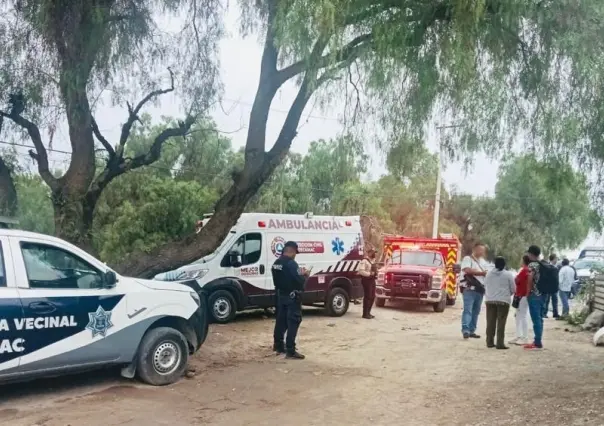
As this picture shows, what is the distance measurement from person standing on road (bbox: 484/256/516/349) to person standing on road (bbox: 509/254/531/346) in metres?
0.25

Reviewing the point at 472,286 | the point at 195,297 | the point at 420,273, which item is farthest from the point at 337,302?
the point at 195,297

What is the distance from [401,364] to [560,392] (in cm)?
259

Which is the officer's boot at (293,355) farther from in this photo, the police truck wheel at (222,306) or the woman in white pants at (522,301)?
the police truck wheel at (222,306)

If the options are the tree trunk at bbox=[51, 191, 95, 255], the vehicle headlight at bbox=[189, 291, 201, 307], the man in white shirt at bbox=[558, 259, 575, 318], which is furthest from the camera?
the man in white shirt at bbox=[558, 259, 575, 318]

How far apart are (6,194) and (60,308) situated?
12.7ft

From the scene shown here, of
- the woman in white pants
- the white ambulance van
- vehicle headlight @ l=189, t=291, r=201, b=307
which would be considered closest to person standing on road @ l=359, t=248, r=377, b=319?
the white ambulance van

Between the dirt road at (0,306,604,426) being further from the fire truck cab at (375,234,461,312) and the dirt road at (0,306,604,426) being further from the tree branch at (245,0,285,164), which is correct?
the fire truck cab at (375,234,461,312)

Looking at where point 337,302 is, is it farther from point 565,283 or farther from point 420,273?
point 565,283

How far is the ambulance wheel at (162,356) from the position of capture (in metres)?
7.69

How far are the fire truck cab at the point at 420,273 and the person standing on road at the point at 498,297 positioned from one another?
7.32 meters

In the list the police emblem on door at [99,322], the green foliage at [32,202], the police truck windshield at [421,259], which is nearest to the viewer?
the police emblem on door at [99,322]

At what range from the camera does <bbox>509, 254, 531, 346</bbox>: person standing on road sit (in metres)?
11.1

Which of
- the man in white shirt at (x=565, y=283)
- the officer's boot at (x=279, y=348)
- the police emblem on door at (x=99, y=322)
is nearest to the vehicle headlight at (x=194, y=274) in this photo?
Answer: the officer's boot at (x=279, y=348)

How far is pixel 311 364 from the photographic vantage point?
9.48 meters
